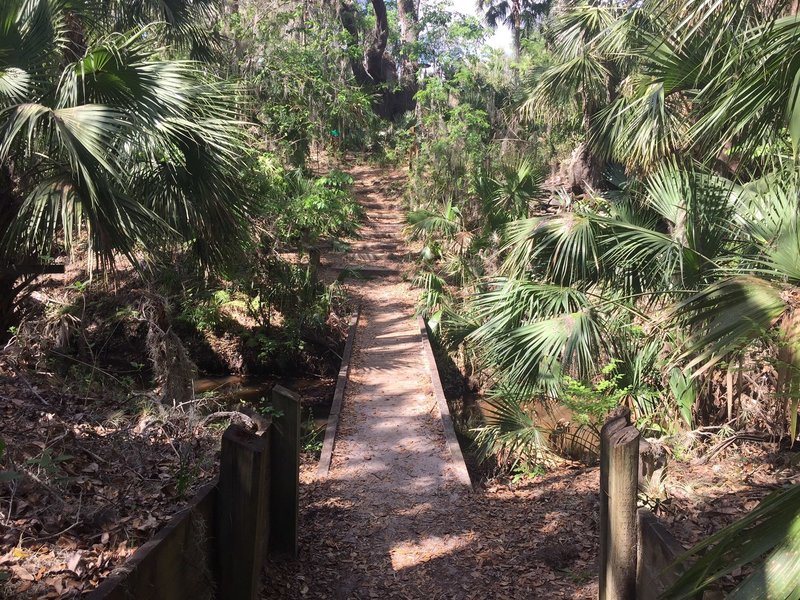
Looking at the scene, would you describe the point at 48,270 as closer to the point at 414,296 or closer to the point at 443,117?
the point at 414,296

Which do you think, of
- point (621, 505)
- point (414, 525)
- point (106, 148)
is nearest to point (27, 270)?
point (106, 148)

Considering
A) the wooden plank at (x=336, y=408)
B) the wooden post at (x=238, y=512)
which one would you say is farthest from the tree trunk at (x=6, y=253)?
the wooden plank at (x=336, y=408)

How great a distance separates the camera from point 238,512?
3566 millimetres

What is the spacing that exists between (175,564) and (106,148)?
2.95 meters

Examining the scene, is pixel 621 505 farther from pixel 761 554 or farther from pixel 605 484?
pixel 761 554

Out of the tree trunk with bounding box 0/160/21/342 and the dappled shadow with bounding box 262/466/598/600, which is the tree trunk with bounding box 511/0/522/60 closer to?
the dappled shadow with bounding box 262/466/598/600

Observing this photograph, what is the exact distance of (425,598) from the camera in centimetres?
496

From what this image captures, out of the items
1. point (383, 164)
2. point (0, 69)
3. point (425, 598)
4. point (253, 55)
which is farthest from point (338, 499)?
point (383, 164)

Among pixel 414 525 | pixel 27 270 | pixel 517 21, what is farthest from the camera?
pixel 517 21

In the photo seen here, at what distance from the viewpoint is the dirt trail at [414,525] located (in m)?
5.04

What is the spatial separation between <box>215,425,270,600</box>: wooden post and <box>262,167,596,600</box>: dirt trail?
3.28 feet

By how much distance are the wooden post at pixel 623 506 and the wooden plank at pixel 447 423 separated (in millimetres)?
3633

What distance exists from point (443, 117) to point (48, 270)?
16930 mm

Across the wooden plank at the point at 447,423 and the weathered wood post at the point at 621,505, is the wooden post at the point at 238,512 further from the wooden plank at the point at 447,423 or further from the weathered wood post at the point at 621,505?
the wooden plank at the point at 447,423
